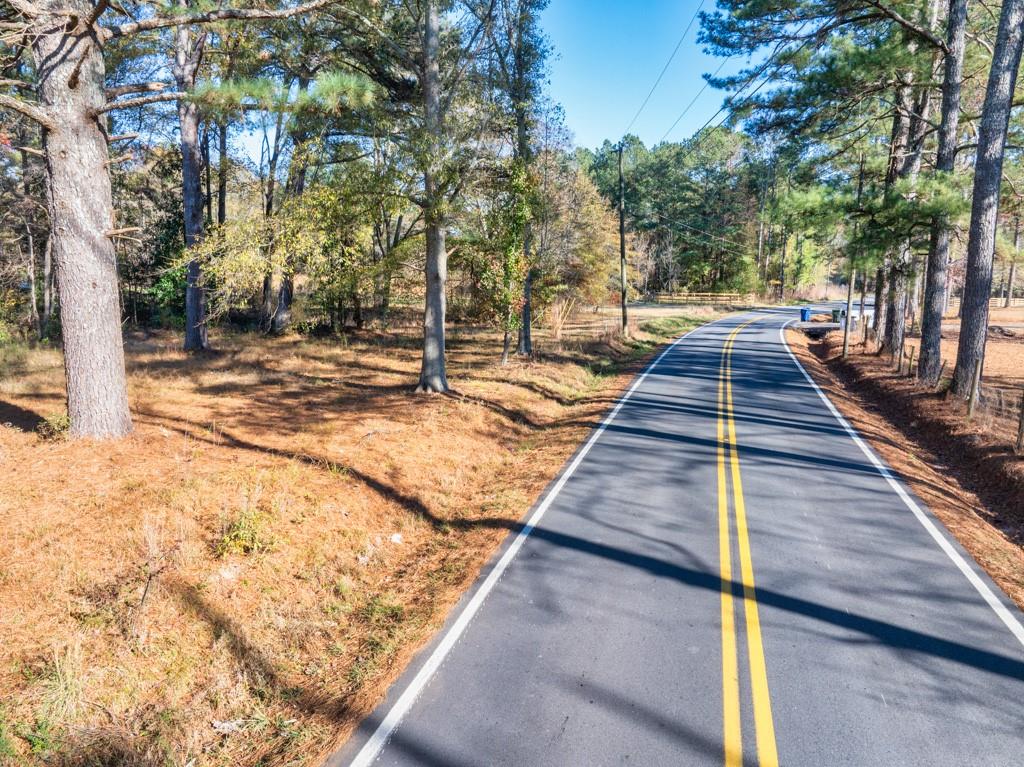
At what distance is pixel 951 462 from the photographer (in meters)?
10.7

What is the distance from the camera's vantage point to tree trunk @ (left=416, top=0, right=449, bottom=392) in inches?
492

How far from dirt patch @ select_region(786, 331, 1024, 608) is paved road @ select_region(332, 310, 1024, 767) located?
Result: 1.46 ft

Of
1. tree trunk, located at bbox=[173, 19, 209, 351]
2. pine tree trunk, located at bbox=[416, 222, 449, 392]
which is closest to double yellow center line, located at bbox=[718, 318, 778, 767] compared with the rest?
pine tree trunk, located at bbox=[416, 222, 449, 392]

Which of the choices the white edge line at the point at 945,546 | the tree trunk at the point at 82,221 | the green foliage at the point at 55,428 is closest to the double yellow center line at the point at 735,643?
the white edge line at the point at 945,546

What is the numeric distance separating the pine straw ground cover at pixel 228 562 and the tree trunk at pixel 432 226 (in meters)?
1.87

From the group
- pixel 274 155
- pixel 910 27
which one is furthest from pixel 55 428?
pixel 274 155

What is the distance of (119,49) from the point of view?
15.1 m

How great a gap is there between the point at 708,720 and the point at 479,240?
15.6 meters

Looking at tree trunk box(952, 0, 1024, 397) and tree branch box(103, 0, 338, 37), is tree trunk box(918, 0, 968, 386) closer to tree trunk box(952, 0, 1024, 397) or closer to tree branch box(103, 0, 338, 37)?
tree trunk box(952, 0, 1024, 397)

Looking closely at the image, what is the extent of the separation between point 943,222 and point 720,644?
14370 mm

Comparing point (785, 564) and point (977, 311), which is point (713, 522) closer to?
point (785, 564)

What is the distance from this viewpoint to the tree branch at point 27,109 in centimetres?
625

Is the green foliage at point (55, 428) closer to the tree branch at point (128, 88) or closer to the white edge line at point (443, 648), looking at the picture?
the tree branch at point (128, 88)

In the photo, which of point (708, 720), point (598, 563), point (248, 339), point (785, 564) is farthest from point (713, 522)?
point (248, 339)
